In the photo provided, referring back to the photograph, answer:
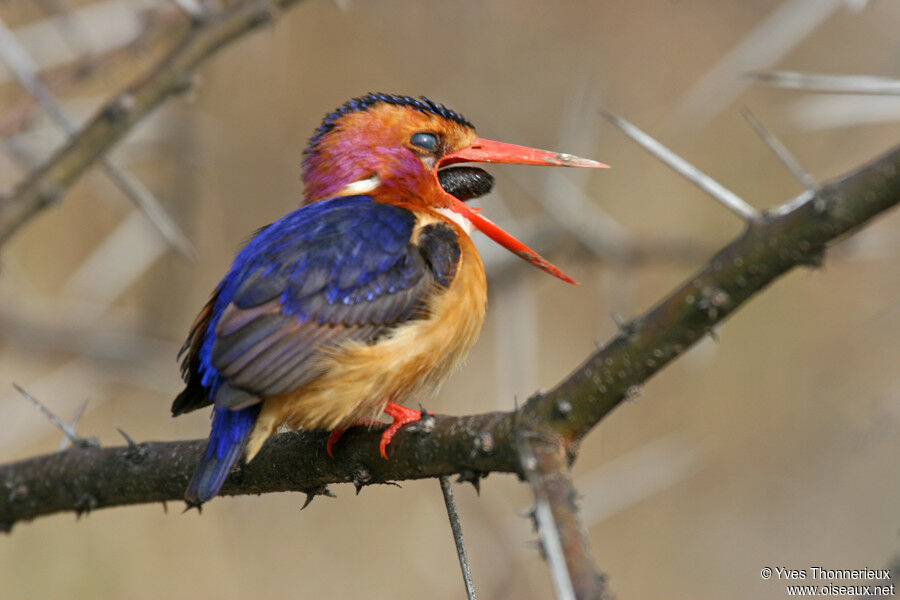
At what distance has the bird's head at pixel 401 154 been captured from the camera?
3.20 meters

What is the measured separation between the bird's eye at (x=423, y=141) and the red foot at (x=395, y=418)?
0.87m

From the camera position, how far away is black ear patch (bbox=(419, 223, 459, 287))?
9.35ft

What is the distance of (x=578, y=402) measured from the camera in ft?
5.67

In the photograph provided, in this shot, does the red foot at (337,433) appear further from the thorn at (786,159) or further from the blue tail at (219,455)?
the thorn at (786,159)

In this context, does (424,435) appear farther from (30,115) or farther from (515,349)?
(30,115)

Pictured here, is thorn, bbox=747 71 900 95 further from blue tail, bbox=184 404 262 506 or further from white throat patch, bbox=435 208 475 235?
blue tail, bbox=184 404 262 506

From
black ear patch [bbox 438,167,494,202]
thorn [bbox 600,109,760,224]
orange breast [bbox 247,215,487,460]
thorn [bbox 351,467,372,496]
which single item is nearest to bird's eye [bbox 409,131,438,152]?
black ear patch [bbox 438,167,494,202]

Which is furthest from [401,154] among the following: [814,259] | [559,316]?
[559,316]

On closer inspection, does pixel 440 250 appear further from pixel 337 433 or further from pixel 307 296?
pixel 337 433

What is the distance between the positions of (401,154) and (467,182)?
0.23 m

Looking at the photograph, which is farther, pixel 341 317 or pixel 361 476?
pixel 341 317

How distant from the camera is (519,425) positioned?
1.81 m

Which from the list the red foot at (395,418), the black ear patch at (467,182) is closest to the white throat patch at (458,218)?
the black ear patch at (467,182)

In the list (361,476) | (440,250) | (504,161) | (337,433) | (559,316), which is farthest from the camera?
(559,316)
